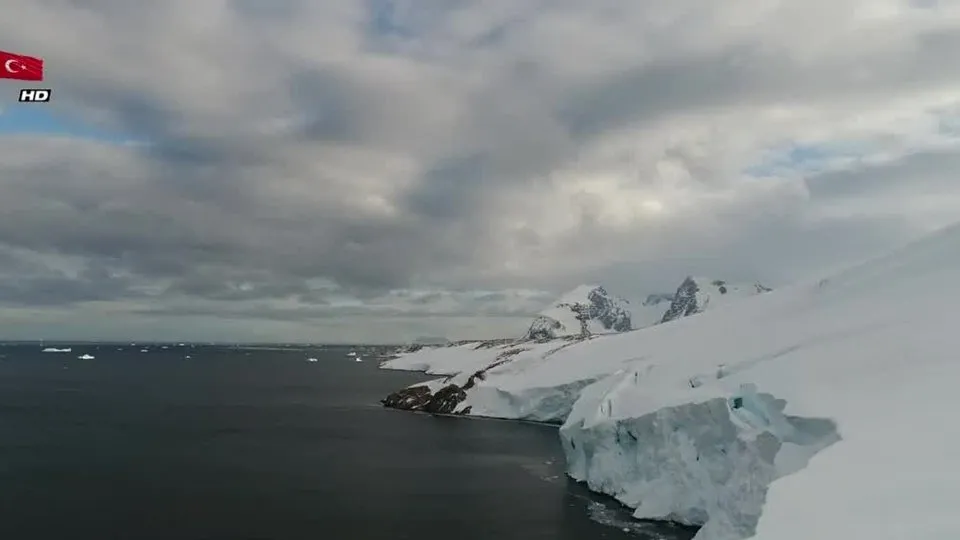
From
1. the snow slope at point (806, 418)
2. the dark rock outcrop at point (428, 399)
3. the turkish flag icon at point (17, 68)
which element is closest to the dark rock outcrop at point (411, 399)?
the dark rock outcrop at point (428, 399)

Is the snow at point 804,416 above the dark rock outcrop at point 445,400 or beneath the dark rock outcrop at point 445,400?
above

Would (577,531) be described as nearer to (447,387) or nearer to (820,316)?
(820,316)

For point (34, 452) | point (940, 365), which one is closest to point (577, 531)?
point (940, 365)

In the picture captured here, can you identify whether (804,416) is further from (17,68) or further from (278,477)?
(278,477)

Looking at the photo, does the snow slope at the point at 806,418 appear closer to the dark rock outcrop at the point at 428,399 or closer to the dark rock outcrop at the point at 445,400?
the dark rock outcrop at the point at 445,400

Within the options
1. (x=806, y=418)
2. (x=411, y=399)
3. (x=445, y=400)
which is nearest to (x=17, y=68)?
(x=806, y=418)

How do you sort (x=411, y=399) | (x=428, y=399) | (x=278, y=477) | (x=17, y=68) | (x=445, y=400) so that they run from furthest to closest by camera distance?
(x=411, y=399), (x=428, y=399), (x=445, y=400), (x=278, y=477), (x=17, y=68)
